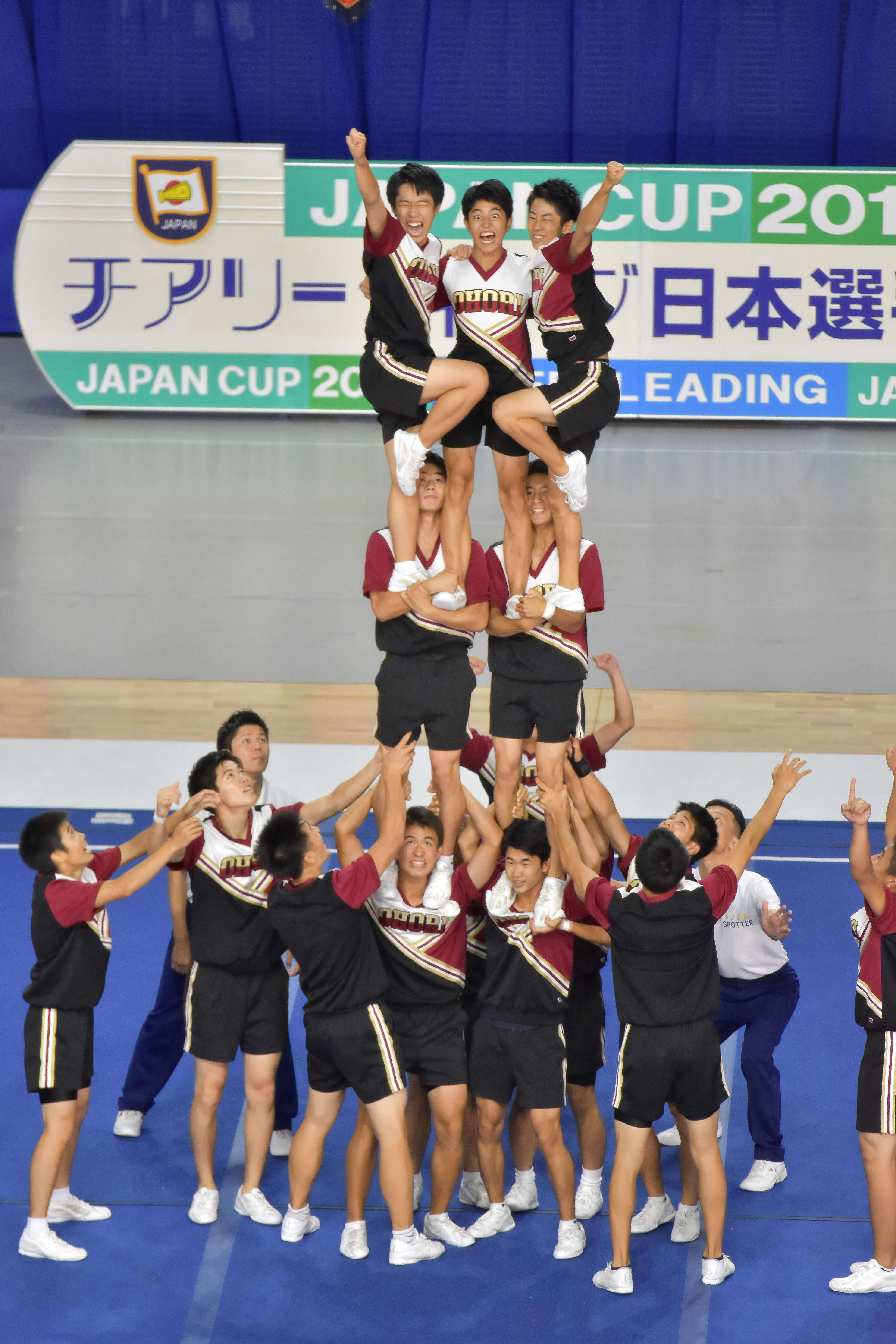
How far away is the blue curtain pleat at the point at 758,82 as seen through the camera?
2106 cm

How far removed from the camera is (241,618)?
14195mm

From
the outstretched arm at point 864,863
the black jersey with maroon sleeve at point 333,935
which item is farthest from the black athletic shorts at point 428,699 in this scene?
the outstretched arm at point 864,863

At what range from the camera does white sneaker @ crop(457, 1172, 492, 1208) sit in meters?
6.92

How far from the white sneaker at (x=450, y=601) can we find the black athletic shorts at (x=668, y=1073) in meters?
2.06

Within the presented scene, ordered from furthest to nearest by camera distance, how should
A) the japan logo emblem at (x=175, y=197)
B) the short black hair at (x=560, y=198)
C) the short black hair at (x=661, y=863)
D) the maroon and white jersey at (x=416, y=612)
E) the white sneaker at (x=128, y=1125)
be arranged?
1. the japan logo emblem at (x=175, y=197)
2. the white sneaker at (x=128, y=1125)
3. the maroon and white jersey at (x=416, y=612)
4. the short black hair at (x=560, y=198)
5. the short black hair at (x=661, y=863)

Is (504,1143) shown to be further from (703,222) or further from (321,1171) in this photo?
(703,222)

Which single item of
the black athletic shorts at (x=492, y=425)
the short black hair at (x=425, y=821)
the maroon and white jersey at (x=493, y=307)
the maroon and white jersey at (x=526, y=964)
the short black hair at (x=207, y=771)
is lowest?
the maroon and white jersey at (x=526, y=964)

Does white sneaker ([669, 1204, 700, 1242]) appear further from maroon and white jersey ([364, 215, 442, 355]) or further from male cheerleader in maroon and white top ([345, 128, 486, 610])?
maroon and white jersey ([364, 215, 442, 355])

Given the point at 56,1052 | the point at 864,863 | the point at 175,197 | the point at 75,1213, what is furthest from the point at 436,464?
the point at 175,197

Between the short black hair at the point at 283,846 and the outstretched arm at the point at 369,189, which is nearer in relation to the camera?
the short black hair at the point at 283,846

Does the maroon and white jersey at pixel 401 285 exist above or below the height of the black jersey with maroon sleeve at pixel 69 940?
above

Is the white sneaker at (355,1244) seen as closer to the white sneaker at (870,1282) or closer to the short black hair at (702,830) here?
the white sneaker at (870,1282)

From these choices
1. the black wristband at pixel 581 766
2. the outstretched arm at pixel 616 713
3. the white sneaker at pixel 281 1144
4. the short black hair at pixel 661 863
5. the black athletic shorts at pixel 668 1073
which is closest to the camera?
the short black hair at pixel 661 863

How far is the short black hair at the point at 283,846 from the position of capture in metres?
6.16
